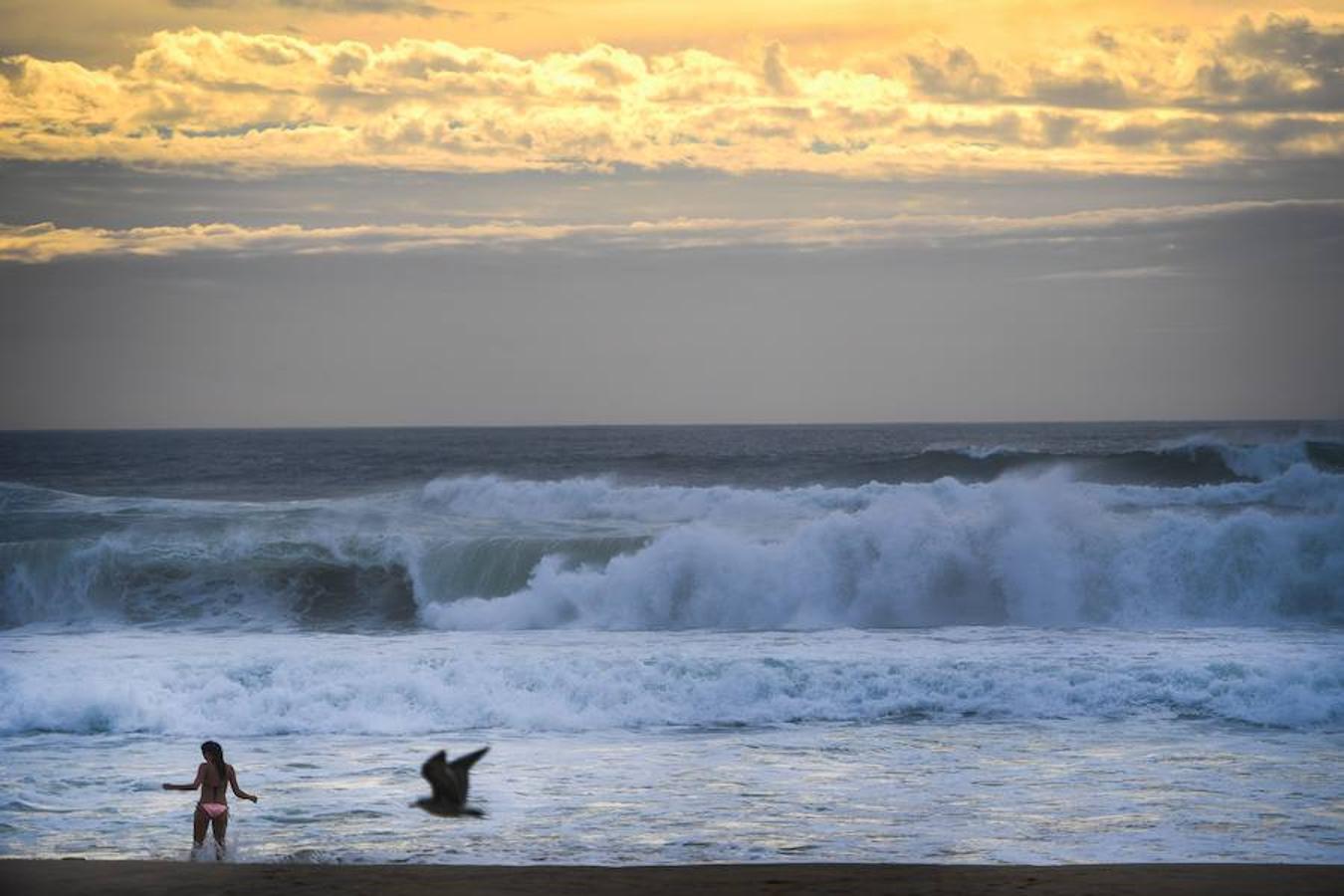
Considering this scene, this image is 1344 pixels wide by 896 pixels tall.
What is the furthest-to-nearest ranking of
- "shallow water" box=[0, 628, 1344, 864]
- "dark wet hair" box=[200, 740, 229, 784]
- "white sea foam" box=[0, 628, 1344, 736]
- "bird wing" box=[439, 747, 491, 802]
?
"white sea foam" box=[0, 628, 1344, 736]
"shallow water" box=[0, 628, 1344, 864]
"dark wet hair" box=[200, 740, 229, 784]
"bird wing" box=[439, 747, 491, 802]

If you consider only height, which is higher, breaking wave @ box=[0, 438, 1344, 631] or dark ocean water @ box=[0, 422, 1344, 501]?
dark ocean water @ box=[0, 422, 1344, 501]

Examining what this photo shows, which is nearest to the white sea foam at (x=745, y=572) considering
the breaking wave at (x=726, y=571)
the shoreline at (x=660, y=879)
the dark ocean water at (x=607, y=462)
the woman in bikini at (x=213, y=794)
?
the breaking wave at (x=726, y=571)

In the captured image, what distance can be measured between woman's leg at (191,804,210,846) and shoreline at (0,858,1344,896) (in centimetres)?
34

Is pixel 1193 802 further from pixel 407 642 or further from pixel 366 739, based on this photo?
pixel 407 642

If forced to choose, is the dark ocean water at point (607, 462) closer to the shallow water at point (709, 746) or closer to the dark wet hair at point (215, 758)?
the shallow water at point (709, 746)

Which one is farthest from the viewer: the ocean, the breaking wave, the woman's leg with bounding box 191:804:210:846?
the breaking wave

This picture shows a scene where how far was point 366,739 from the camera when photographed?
14.5m

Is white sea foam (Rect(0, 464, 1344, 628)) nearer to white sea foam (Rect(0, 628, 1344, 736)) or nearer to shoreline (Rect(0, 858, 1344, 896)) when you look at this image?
white sea foam (Rect(0, 628, 1344, 736))

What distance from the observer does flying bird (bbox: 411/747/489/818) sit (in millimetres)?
5465

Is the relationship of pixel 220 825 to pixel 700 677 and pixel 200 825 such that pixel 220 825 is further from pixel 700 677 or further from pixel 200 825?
pixel 700 677

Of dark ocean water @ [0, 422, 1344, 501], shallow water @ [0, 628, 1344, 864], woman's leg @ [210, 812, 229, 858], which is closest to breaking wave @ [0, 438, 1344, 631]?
shallow water @ [0, 628, 1344, 864]

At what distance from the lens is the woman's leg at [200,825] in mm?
10148

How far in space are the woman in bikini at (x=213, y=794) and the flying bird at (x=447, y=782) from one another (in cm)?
502

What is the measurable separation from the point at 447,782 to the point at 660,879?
13.6ft
